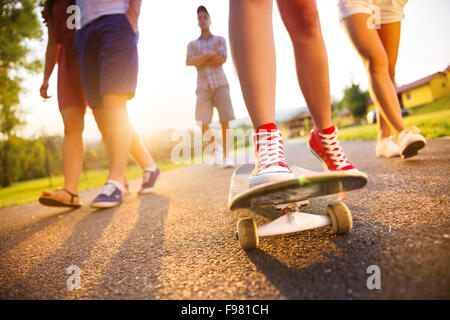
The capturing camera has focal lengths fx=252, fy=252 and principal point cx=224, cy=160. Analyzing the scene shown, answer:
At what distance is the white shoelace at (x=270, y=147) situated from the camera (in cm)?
113

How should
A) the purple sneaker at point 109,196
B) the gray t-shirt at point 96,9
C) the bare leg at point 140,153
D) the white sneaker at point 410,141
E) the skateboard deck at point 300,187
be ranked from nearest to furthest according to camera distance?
the skateboard deck at point 300,187, the white sneaker at point 410,141, the purple sneaker at point 109,196, the gray t-shirt at point 96,9, the bare leg at point 140,153

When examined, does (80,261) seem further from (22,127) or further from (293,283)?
(22,127)

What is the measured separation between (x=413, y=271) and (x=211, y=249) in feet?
2.22

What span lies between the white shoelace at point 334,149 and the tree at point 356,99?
52498 mm

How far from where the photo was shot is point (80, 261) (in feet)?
3.78

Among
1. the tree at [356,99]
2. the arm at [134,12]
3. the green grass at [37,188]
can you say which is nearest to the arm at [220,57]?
the arm at [134,12]

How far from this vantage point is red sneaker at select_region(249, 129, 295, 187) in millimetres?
1035

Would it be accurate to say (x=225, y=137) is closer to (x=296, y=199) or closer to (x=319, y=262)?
(x=296, y=199)

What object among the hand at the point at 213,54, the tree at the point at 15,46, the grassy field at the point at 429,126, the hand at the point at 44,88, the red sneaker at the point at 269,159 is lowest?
the red sneaker at the point at 269,159

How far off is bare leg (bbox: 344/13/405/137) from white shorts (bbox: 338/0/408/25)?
57 millimetres

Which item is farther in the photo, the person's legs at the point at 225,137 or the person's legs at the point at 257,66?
the person's legs at the point at 225,137

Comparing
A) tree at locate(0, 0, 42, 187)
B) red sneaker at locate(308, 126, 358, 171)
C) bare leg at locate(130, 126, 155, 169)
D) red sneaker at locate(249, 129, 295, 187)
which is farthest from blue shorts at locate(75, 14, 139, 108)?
tree at locate(0, 0, 42, 187)

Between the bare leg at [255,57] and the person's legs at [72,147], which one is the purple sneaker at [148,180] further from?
the bare leg at [255,57]

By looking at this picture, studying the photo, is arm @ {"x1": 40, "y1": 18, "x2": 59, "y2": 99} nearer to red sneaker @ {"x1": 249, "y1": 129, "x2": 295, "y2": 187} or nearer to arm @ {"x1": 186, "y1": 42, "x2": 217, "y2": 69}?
arm @ {"x1": 186, "y1": 42, "x2": 217, "y2": 69}
